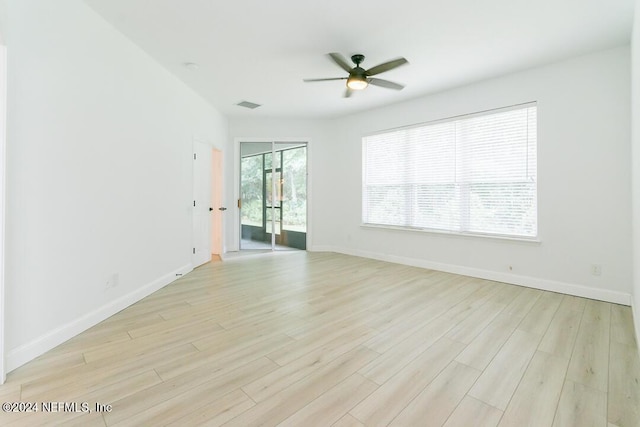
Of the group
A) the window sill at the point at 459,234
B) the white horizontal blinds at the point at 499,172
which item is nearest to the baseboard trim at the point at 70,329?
the window sill at the point at 459,234

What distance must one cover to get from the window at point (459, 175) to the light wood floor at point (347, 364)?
1.26 m

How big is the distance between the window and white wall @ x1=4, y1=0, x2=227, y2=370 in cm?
369

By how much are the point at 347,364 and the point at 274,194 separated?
193 inches

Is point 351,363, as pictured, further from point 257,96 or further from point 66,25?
point 257,96

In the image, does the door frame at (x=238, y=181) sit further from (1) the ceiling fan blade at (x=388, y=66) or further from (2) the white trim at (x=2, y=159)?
(2) the white trim at (x=2, y=159)

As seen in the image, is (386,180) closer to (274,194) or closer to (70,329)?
(274,194)

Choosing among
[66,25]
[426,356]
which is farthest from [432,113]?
[66,25]

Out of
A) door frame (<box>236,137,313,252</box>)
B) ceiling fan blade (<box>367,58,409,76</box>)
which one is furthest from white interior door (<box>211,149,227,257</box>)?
ceiling fan blade (<box>367,58,409,76</box>)

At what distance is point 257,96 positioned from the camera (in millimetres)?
4902

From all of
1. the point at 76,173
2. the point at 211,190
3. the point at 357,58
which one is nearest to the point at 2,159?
the point at 76,173

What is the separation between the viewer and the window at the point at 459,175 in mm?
3902

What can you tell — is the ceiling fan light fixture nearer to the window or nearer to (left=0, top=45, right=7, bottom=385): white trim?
the window

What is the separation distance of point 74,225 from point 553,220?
515 centimetres

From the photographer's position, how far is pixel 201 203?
16.5ft
